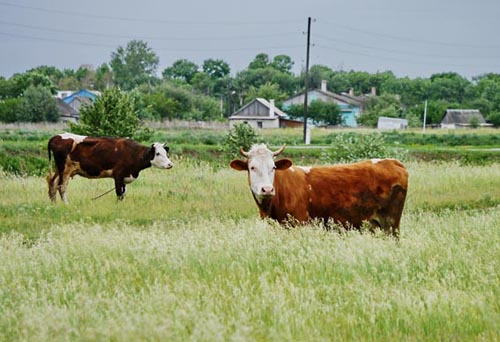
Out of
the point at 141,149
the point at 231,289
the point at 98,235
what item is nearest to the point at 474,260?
the point at 231,289

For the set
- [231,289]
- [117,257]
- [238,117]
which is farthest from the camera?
[238,117]

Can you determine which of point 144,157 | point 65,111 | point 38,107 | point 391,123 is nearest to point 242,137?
point 144,157

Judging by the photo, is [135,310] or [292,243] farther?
[292,243]

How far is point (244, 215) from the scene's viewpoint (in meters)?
16.5

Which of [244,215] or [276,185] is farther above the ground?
[276,185]

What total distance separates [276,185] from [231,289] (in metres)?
3.81

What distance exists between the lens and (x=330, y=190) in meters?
11.7

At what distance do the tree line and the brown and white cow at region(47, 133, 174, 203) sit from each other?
175ft

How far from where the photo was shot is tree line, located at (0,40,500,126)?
85688 millimetres

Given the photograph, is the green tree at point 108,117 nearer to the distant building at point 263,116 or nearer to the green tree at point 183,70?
the distant building at point 263,116

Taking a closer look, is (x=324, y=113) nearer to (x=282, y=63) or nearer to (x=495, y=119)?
(x=495, y=119)

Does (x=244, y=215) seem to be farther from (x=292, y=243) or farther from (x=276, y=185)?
(x=292, y=243)

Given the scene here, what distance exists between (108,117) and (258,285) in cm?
2268

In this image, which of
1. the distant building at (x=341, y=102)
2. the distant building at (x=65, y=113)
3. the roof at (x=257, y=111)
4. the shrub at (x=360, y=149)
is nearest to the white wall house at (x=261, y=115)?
the roof at (x=257, y=111)
